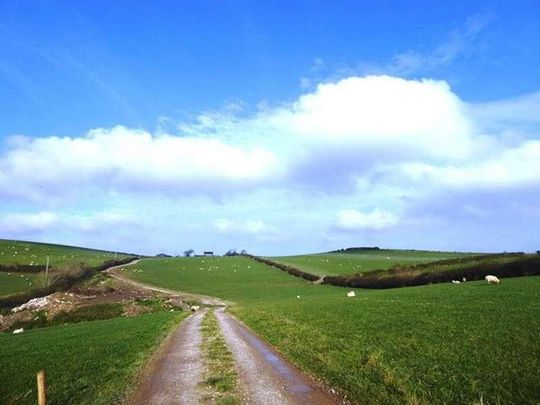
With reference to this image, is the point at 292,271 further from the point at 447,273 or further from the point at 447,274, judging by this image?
the point at 447,274

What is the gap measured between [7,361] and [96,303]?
5468 cm

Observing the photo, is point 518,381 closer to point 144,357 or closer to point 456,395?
point 456,395

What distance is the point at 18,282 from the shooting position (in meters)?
130

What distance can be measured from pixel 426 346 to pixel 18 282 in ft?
438

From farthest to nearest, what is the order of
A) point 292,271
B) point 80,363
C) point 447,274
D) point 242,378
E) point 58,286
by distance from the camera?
point 292,271 → point 58,286 → point 447,274 → point 80,363 → point 242,378

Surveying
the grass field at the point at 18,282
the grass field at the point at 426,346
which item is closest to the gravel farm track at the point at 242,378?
the grass field at the point at 426,346

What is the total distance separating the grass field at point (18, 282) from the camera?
118 meters

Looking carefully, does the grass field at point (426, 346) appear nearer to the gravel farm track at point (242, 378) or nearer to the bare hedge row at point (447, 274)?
the gravel farm track at point (242, 378)

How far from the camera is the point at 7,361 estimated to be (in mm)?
35594

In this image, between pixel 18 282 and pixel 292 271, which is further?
pixel 292 271

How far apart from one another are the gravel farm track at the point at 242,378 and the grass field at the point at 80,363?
1.28 meters

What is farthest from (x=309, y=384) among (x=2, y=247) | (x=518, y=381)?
(x=2, y=247)

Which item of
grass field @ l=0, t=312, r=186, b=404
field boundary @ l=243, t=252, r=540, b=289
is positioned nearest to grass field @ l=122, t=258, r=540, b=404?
grass field @ l=0, t=312, r=186, b=404

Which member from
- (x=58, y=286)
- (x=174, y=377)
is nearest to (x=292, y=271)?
→ (x=58, y=286)
